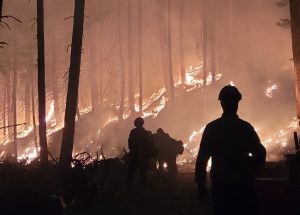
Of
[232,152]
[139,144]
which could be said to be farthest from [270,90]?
[232,152]

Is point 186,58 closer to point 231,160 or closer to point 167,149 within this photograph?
point 167,149

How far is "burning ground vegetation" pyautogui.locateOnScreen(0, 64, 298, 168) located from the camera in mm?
25391

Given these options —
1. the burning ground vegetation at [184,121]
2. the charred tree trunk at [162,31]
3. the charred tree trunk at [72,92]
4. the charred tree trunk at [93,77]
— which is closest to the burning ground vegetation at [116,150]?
the burning ground vegetation at [184,121]

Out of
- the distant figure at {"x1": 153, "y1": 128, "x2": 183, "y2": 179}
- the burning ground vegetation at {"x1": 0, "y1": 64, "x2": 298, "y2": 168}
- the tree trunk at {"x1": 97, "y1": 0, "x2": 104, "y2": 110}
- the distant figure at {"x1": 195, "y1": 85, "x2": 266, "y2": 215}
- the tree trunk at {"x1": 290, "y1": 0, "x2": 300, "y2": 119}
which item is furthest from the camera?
the tree trunk at {"x1": 97, "y1": 0, "x2": 104, "y2": 110}

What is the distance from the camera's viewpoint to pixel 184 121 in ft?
112

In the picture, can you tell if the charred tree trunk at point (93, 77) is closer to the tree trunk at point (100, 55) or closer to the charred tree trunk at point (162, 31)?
the tree trunk at point (100, 55)

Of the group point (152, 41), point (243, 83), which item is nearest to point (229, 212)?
point (243, 83)

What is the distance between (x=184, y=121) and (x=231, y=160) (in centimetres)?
3018

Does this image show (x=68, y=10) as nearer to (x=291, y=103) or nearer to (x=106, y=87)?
(x=106, y=87)

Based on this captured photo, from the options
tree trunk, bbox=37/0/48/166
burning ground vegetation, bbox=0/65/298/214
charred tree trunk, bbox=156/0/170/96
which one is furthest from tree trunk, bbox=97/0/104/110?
tree trunk, bbox=37/0/48/166

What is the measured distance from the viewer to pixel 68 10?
54750mm

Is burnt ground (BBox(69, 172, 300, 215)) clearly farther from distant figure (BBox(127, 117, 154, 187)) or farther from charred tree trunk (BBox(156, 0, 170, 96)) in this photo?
charred tree trunk (BBox(156, 0, 170, 96))

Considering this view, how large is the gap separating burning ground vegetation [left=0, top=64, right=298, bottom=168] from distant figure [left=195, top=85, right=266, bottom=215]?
16.6 metres

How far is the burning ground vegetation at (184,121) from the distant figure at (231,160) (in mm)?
16577
